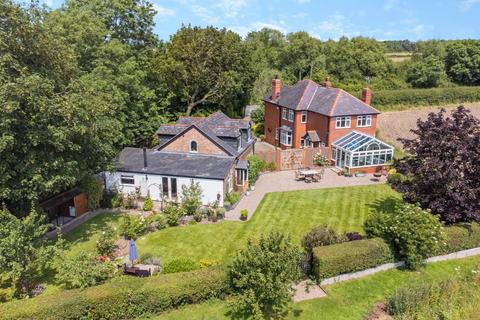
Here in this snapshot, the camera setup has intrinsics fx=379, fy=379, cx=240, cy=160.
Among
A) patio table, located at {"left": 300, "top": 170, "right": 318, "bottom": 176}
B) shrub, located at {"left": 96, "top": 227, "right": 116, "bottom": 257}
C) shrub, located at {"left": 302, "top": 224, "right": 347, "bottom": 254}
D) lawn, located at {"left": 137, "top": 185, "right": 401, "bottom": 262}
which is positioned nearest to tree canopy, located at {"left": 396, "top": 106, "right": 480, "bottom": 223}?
lawn, located at {"left": 137, "top": 185, "right": 401, "bottom": 262}

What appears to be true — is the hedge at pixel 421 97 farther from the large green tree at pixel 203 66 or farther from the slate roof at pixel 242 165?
the slate roof at pixel 242 165

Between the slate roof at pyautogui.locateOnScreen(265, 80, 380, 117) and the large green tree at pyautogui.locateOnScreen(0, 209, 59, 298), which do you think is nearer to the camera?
the large green tree at pyautogui.locateOnScreen(0, 209, 59, 298)

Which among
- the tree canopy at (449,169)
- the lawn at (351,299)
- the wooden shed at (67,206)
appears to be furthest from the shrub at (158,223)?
the tree canopy at (449,169)

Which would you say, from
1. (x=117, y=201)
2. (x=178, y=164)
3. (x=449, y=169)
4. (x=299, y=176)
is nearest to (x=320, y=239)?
(x=449, y=169)

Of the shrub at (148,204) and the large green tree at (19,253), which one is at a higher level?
the large green tree at (19,253)

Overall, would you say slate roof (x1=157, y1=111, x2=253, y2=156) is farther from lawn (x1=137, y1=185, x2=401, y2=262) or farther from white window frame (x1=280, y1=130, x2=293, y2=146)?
white window frame (x1=280, y1=130, x2=293, y2=146)

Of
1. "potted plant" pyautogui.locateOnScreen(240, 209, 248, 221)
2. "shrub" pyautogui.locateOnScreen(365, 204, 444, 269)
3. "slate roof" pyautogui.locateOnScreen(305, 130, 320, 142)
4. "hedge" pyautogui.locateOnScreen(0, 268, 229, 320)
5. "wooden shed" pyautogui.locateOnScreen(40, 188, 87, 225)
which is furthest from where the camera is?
"slate roof" pyautogui.locateOnScreen(305, 130, 320, 142)

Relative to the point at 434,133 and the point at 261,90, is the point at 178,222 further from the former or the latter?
the point at 261,90
